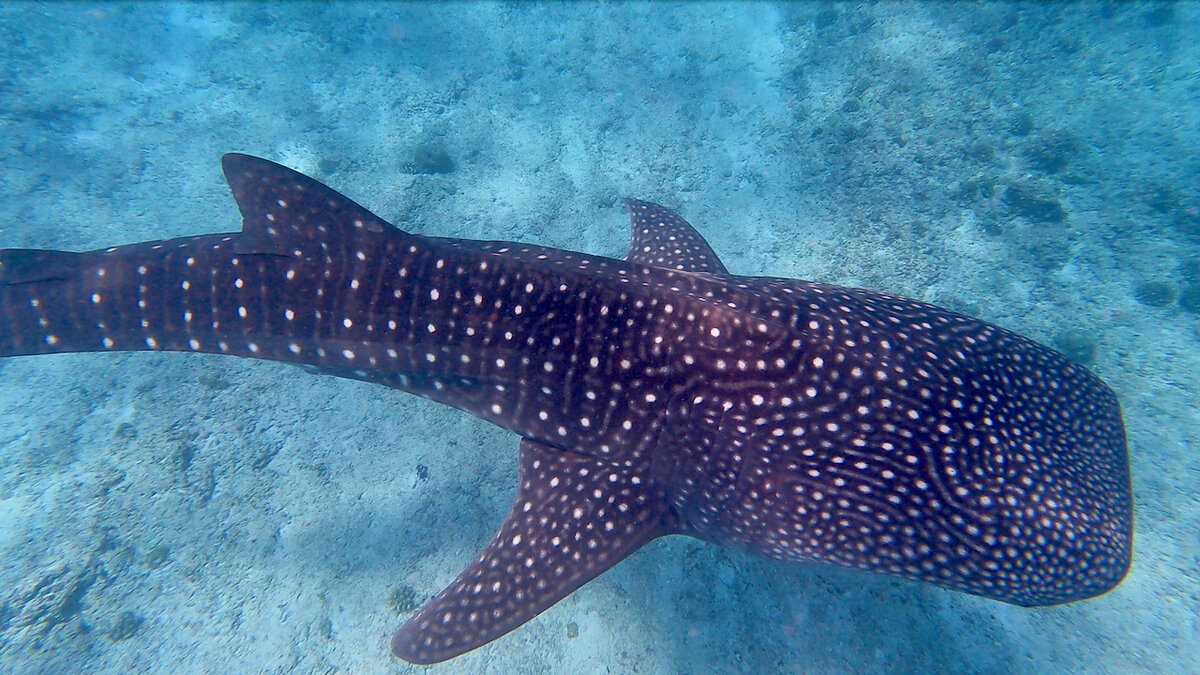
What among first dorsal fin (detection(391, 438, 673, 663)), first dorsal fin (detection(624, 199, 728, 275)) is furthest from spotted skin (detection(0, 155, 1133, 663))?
first dorsal fin (detection(624, 199, 728, 275))

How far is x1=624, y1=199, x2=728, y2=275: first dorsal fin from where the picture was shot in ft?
22.8

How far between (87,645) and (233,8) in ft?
51.8

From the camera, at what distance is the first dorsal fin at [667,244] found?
6941 mm

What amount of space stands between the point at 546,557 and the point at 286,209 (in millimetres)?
4013

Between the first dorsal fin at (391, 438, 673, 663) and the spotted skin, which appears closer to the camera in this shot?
the spotted skin

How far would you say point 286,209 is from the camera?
488 cm

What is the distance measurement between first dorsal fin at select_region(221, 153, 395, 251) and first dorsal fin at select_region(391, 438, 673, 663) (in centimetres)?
309

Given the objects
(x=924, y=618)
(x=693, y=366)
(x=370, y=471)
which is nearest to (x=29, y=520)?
(x=370, y=471)

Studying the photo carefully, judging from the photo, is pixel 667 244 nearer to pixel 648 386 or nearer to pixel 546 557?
pixel 648 386

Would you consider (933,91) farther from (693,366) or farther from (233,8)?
(233,8)

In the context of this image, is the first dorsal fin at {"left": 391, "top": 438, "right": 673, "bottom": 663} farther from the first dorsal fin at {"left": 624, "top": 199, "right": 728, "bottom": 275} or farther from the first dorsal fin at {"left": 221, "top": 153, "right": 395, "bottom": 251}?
the first dorsal fin at {"left": 624, "top": 199, "right": 728, "bottom": 275}

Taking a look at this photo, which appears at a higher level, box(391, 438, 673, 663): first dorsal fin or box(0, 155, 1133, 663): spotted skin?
box(0, 155, 1133, 663): spotted skin

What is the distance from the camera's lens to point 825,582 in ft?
19.5

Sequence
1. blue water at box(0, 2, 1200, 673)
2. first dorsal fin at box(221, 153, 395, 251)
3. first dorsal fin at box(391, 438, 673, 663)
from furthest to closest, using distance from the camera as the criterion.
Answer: blue water at box(0, 2, 1200, 673) < first dorsal fin at box(221, 153, 395, 251) < first dorsal fin at box(391, 438, 673, 663)
